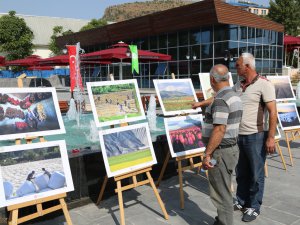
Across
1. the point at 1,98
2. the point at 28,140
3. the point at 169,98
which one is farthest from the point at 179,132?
the point at 1,98

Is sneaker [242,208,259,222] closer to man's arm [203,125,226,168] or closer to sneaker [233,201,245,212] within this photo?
sneaker [233,201,245,212]

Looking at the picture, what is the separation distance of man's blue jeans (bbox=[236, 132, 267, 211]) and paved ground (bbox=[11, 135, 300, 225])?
20cm

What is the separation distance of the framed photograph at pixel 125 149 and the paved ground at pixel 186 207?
2.00ft

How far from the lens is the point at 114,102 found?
3.75 m

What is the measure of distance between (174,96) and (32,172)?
7.35 ft

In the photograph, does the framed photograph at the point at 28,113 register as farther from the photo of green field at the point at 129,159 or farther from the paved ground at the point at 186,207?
the paved ground at the point at 186,207

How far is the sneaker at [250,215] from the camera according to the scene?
11.4ft

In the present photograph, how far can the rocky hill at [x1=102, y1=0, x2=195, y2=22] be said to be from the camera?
5782 inches

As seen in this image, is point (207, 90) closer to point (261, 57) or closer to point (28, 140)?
point (28, 140)

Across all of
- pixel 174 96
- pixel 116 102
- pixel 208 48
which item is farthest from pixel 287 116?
pixel 208 48

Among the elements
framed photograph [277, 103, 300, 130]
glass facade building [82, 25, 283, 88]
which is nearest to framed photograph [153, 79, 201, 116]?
framed photograph [277, 103, 300, 130]

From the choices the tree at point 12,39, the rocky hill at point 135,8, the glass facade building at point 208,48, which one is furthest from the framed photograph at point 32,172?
the rocky hill at point 135,8

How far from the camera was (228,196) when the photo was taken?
2.88 meters

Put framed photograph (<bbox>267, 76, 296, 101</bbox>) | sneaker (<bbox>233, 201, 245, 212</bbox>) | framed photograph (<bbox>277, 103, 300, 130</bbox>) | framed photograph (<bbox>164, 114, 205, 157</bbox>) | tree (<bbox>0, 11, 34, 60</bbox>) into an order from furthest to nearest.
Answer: tree (<bbox>0, 11, 34, 60</bbox>) → framed photograph (<bbox>267, 76, 296, 101</bbox>) → framed photograph (<bbox>277, 103, 300, 130</bbox>) → framed photograph (<bbox>164, 114, 205, 157</bbox>) → sneaker (<bbox>233, 201, 245, 212</bbox>)
